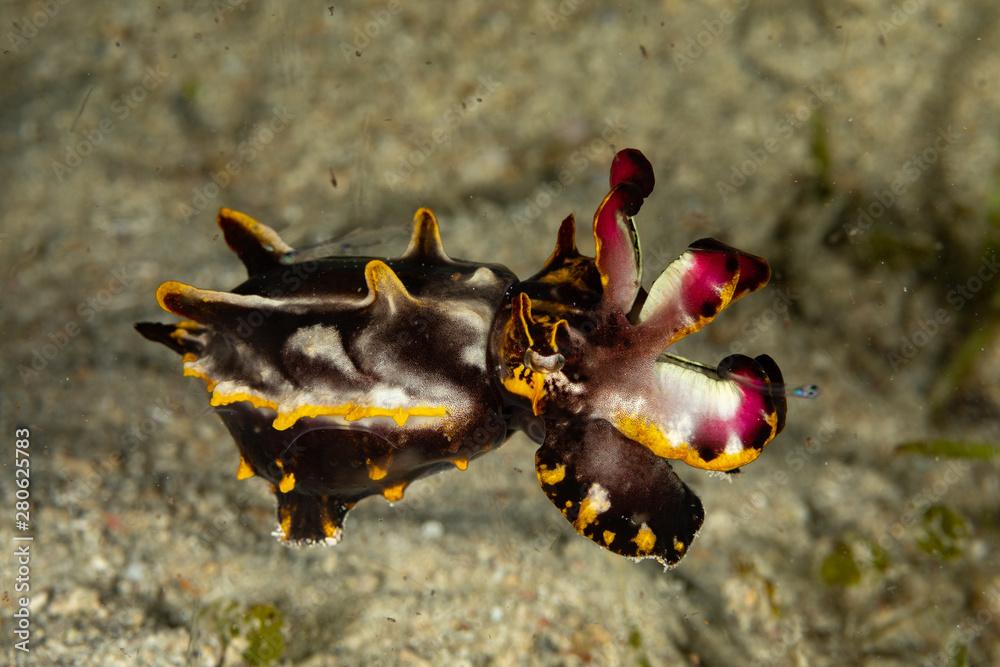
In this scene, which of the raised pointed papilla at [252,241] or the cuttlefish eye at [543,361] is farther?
the raised pointed papilla at [252,241]

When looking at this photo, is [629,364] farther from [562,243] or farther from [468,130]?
[468,130]

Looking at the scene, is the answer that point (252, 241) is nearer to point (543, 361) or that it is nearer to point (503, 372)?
point (503, 372)

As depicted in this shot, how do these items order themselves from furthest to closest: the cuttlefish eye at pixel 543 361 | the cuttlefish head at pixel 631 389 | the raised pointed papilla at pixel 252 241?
the raised pointed papilla at pixel 252 241, the cuttlefish eye at pixel 543 361, the cuttlefish head at pixel 631 389

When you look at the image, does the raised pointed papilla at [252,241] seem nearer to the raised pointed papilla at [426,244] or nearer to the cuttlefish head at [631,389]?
the raised pointed papilla at [426,244]

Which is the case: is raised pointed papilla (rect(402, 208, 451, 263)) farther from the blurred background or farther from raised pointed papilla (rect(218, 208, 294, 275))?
the blurred background

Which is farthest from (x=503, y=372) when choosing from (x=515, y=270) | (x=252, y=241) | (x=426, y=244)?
(x=515, y=270)

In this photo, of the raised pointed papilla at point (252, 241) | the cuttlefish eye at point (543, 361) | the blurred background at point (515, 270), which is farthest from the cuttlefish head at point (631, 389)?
the blurred background at point (515, 270)

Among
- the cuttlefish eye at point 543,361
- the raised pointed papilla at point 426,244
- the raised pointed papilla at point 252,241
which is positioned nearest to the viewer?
the cuttlefish eye at point 543,361

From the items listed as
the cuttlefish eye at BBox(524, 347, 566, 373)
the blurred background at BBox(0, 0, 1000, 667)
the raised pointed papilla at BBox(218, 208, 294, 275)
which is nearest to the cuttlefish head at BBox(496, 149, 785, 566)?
the cuttlefish eye at BBox(524, 347, 566, 373)
